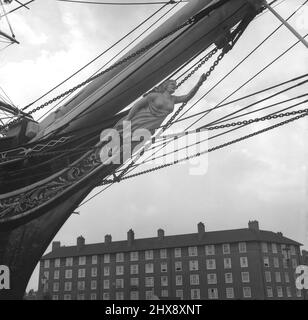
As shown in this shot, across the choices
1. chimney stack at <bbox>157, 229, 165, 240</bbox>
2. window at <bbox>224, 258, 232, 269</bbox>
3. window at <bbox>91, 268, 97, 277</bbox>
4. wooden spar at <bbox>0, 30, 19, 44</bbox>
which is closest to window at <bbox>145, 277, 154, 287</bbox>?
chimney stack at <bbox>157, 229, 165, 240</bbox>

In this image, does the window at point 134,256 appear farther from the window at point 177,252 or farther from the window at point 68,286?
the window at point 68,286

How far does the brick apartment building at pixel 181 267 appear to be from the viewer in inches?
2180

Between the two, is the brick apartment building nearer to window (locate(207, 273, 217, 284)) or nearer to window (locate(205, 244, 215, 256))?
window (locate(205, 244, 215, 256))

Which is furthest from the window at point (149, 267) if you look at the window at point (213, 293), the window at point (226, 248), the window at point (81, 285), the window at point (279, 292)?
the window at point (279, 292)

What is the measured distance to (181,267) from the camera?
59.1 m

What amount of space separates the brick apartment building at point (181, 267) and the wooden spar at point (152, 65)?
164 feet

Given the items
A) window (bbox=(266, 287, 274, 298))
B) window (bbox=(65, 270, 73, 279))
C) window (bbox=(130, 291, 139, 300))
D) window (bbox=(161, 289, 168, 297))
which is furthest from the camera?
window (bbox=(65, 270, 73, 279))

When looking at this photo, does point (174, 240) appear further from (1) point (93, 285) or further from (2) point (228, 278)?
(1) point (93, 285)

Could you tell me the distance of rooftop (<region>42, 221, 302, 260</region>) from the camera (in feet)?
194

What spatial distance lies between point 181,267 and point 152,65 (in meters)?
55.4

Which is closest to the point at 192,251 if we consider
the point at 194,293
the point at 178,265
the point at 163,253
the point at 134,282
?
the point at 178,265

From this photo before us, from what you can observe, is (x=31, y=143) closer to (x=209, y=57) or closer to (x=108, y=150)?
(x=108, y=150)
